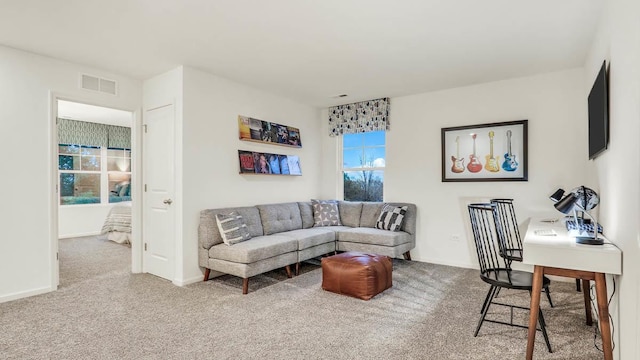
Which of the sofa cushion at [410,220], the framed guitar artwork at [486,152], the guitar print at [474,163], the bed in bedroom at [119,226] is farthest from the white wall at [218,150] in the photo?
the bed in bedroom at [119,226]

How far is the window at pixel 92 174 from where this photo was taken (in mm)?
7234

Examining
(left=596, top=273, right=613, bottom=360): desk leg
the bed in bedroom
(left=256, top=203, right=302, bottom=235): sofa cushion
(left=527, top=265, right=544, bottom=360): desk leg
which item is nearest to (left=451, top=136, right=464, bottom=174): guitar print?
(left=256, top=203, right=302, bottom=235): sofa cushion

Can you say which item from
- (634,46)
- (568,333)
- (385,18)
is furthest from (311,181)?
(634,46)

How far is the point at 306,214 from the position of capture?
509 cm

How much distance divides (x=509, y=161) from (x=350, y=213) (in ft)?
7.46

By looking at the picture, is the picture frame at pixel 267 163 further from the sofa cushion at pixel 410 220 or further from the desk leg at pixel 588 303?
the desk leg at pixel 588 303

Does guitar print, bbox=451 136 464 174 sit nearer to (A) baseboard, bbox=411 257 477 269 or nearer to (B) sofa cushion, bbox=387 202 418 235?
(B) sofa cushion, bbox=387 202 418 235

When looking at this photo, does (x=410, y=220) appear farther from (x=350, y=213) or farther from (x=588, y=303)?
(x=588, y=303)

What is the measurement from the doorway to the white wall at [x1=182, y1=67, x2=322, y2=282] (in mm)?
3072

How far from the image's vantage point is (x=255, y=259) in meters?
3.50

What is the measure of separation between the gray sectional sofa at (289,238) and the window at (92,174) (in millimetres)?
5169

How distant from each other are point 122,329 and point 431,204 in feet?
12.7

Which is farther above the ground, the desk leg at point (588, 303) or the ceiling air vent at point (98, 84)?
the ceiling air vent at point (98, 84)

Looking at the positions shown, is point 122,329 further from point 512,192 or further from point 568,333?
point 512,192
